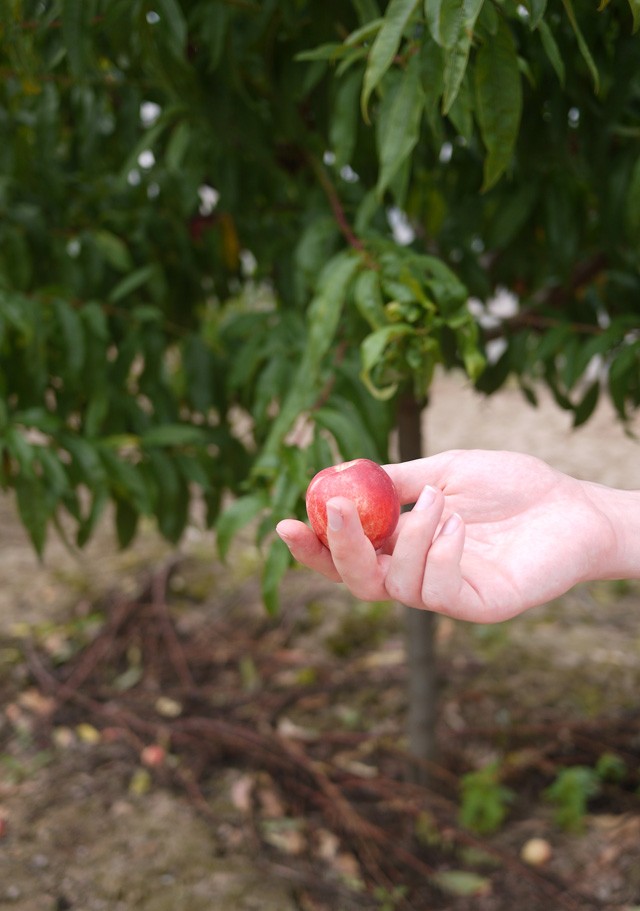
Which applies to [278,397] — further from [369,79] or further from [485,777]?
[485,777]

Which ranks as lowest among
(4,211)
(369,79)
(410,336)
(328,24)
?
(410,336)

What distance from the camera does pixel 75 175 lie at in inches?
106

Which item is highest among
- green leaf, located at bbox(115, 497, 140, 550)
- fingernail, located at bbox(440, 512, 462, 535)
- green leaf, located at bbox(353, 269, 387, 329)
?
green leaf, located at bbox(353, 269, 387, 329)

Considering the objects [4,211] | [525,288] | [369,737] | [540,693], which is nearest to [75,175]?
[4,211]

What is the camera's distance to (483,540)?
4.55ft

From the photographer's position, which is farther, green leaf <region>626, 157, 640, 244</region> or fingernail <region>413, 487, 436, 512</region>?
green leaf <region>626, 157, 640, 244</region>

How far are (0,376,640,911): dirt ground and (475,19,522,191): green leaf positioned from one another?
4.50ft

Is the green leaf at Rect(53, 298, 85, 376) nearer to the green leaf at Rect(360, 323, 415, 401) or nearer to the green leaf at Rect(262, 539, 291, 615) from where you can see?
the green leaf at Rect(262, 539, 291, 615)

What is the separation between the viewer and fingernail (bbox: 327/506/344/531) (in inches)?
42.9

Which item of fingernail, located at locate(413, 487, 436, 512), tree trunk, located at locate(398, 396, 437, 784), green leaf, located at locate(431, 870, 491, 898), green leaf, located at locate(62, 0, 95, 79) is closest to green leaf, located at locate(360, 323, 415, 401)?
fingernail, located at locate(413, 487, 436, 512)

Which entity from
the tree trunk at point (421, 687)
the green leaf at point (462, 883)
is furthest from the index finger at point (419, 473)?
the green leaf at point (462, 883)

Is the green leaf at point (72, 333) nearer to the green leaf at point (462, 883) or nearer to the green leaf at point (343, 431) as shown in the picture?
the green leaf at point (343, 431)

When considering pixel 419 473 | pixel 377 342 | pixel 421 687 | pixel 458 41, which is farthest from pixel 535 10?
pixel 421 687

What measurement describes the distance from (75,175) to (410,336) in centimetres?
168
